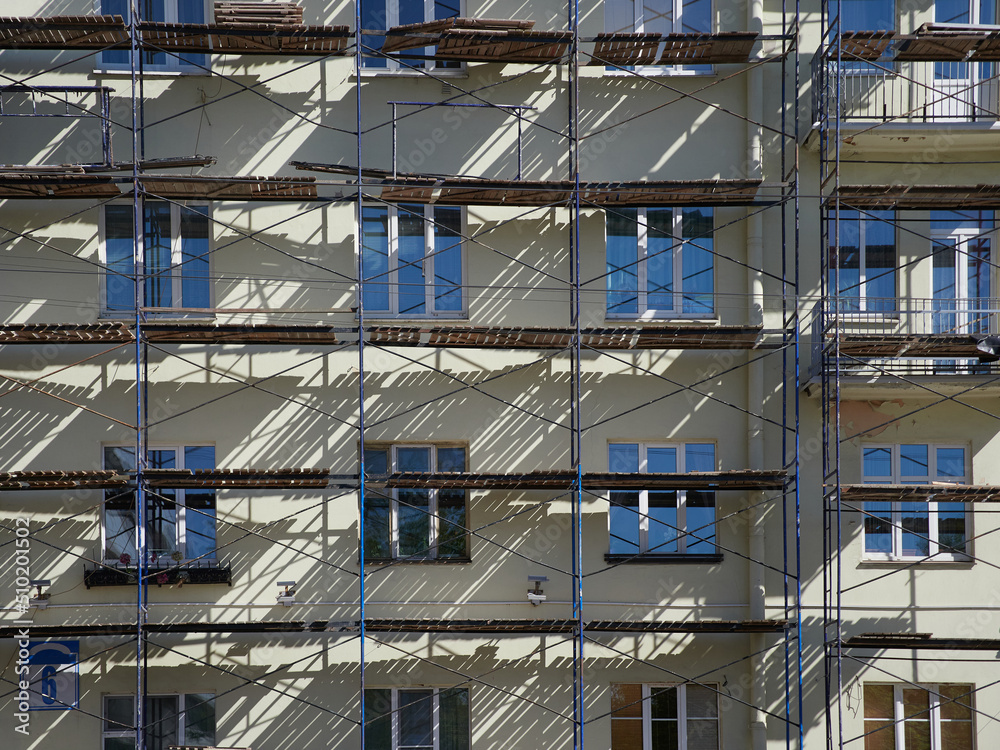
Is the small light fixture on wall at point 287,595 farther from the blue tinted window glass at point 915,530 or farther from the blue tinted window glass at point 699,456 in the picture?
the blue tinted window glass at point 915,530

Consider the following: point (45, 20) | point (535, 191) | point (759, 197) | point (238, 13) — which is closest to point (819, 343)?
point (759, 197)

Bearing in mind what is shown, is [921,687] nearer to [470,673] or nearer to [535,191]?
[470,673]

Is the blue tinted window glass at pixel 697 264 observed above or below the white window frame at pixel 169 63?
below

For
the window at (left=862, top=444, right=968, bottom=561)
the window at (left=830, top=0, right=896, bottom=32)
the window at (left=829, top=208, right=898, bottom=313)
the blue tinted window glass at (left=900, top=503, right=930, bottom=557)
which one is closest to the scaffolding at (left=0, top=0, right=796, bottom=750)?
the window at (left=829, top=208, right=898, bottom=313)

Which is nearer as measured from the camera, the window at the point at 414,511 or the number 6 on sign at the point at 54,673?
the number 6 on sign at the point at 54,673

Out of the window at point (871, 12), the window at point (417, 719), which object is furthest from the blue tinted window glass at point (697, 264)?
the window at point (417, 719)

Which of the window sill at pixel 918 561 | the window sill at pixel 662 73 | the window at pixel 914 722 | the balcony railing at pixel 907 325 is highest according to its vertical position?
the window sill at pixel 662 73

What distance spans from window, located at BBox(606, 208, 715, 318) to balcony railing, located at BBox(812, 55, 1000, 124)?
81.8 inches

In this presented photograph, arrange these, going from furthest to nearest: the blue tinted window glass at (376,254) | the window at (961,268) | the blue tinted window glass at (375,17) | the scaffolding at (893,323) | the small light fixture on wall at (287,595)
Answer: the blue tinted window glass at (375,17)
the window at (961,268)
the blue tinted window glass at (376,254)
the small light fixture on wall at (287,595)
the scaffolding at (893,323)

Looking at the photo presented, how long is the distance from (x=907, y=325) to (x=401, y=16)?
7.66 metres

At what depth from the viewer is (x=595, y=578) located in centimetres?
1209

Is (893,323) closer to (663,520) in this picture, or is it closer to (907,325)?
(907,325)

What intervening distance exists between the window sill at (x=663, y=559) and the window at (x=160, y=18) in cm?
815

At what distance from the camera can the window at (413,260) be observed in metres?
12.4
